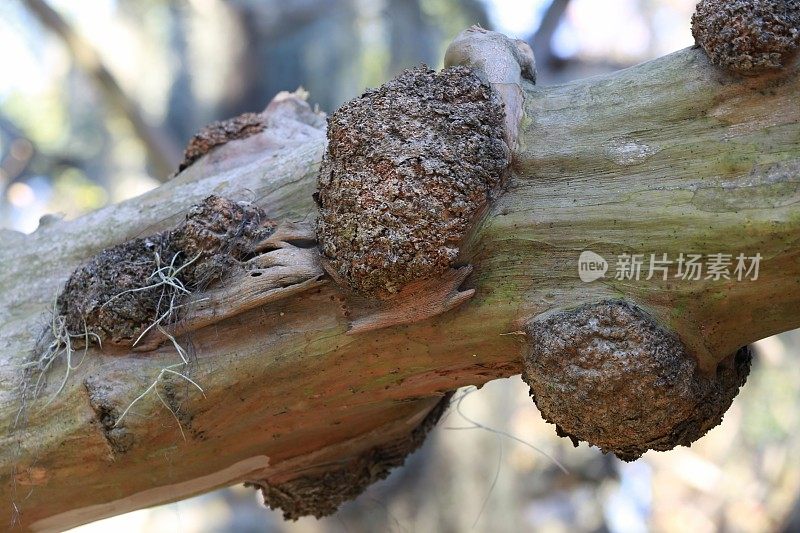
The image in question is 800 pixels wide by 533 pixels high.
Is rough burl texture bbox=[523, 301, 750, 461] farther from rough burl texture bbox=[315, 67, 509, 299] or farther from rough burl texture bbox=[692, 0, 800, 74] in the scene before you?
rough burl texture bbox=[692, 0, 800, 74]

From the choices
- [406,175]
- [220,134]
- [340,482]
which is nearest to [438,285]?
[406,175]

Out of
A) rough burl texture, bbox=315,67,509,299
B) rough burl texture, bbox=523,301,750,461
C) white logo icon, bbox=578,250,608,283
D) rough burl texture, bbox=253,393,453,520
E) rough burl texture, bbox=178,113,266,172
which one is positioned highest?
rough burl texture, bbox=315,67,509,299

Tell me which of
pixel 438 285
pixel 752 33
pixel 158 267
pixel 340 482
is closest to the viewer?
pixel 752 33

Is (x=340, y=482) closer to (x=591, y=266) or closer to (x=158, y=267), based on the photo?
(x=158, y=267)

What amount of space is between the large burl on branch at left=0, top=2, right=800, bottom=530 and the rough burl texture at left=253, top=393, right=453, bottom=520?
0.10 metres

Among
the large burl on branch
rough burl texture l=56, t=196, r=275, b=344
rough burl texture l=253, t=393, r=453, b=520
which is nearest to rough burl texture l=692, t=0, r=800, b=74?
the large burl on branch

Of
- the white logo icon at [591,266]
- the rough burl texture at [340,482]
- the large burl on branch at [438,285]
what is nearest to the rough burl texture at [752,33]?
the large burl on branch at [438,285]

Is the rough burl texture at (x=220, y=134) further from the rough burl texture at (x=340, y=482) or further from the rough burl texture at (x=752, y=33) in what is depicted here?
the rough burl texture at (x=752, y=33)

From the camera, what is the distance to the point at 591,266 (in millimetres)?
1587

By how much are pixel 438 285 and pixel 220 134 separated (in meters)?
0.93

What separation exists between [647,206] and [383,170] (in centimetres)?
49

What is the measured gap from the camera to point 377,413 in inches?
79.0

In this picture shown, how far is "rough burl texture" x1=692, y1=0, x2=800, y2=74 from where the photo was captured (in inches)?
59.1

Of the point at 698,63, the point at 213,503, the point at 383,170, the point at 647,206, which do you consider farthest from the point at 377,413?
the point at 213,503
